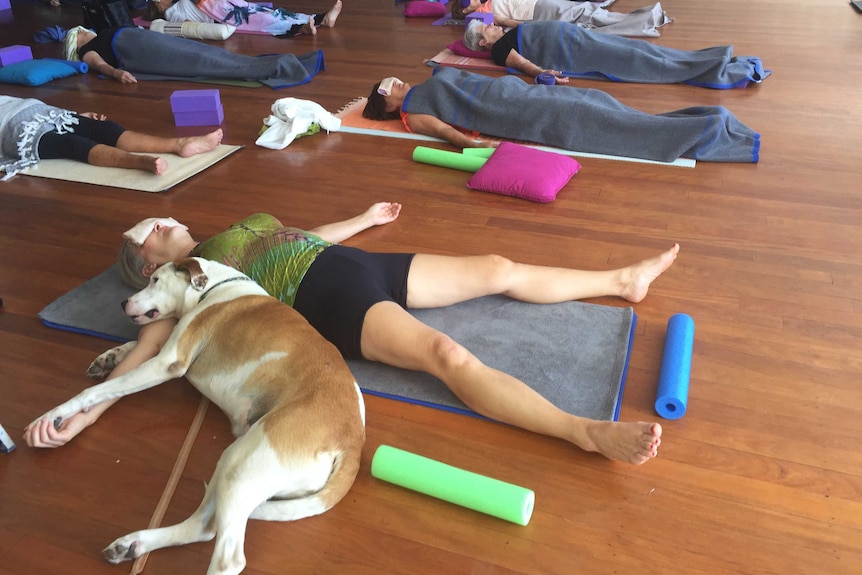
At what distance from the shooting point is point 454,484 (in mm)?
1480

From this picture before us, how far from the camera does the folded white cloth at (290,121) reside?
3338 mm

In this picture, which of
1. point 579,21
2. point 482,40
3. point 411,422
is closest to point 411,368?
point 411,422

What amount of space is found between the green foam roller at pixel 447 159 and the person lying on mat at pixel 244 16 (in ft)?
8.45

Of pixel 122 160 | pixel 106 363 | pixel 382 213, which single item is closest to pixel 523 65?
pixel 382 213

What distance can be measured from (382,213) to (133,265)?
89 centimetres

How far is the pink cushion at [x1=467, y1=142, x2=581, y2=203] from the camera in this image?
2730mm

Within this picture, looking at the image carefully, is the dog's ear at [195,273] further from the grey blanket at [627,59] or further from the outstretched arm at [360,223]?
the grey blanket at [627,59]

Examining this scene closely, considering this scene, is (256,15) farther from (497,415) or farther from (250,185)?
(497,415)

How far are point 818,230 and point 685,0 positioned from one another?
12.7 feet

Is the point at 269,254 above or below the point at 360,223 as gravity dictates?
above

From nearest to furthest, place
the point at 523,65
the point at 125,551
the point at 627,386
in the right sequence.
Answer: the point at 125,551, the point at 627,386, the point at 523,65

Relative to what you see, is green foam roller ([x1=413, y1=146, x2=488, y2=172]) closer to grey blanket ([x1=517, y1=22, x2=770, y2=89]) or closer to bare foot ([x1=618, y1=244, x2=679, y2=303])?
bare foot ([x1=618, y1=244, x2=679, y2=303])

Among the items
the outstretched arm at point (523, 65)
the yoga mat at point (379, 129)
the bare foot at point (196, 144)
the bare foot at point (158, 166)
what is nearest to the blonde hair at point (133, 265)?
the bare foot at point (158, 166)

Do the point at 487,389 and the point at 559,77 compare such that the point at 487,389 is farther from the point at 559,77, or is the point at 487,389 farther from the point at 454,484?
the point at 559,77
